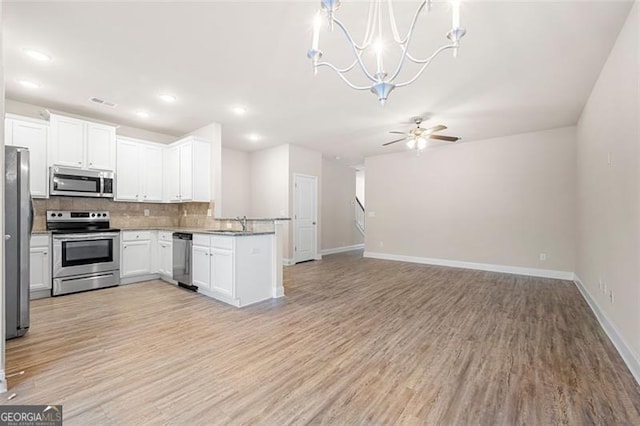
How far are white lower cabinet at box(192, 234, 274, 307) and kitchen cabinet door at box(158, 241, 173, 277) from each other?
0.81 metres

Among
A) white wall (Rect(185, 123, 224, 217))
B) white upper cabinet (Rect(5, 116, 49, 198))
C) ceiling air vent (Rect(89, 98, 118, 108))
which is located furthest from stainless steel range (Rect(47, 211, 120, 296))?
ceiling air vent (Rect(89, 98, 118, 108))

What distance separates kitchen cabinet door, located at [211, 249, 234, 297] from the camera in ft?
11.6

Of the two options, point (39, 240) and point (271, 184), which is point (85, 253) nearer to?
point (39, 240)

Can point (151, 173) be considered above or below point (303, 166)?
below

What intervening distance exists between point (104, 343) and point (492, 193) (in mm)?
6641

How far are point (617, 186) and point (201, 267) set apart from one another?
15.5 ft

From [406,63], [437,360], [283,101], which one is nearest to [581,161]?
[406,63]

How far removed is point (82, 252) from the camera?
4117 mm

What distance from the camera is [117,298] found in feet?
12.6

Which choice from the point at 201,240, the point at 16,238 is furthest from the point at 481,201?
the point at 16,238

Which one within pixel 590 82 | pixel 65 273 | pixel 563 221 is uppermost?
pixel 590 82

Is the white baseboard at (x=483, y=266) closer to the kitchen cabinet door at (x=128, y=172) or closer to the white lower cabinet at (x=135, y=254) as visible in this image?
the white lower cabinet at (x=135, y=254)

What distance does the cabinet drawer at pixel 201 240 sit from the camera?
3.85 metres

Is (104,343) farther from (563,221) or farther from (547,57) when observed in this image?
(563,221)
